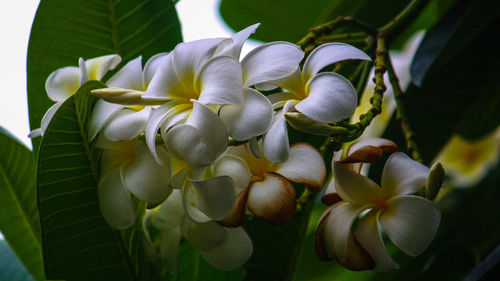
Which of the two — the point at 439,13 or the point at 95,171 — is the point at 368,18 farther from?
the point at 95,171

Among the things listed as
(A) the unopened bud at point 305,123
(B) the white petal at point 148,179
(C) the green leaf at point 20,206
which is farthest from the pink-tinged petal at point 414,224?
(C) the green leaf at point 20,206

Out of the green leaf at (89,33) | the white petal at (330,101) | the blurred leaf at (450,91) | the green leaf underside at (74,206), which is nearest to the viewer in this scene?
the white petal at (330,101)

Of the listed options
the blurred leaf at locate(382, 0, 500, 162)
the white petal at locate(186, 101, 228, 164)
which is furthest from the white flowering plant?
the blurred leaf at locate(382, 0, 500, 162)

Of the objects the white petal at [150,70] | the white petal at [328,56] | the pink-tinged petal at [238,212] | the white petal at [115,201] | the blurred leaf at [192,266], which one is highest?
the white petal at [328,56]

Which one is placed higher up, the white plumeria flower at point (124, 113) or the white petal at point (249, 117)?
the white petal at point (249, 117)

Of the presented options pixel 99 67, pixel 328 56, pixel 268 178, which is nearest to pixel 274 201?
Answer: pixel 268 178

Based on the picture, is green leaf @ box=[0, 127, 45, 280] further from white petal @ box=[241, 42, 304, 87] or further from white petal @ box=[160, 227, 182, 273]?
white petal @ box=[241, 42, 304, 87]

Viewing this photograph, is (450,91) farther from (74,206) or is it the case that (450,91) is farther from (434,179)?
(74,206)

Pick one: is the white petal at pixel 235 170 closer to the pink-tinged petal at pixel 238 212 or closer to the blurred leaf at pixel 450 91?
the pink-tinged petal at pixel 238 212
